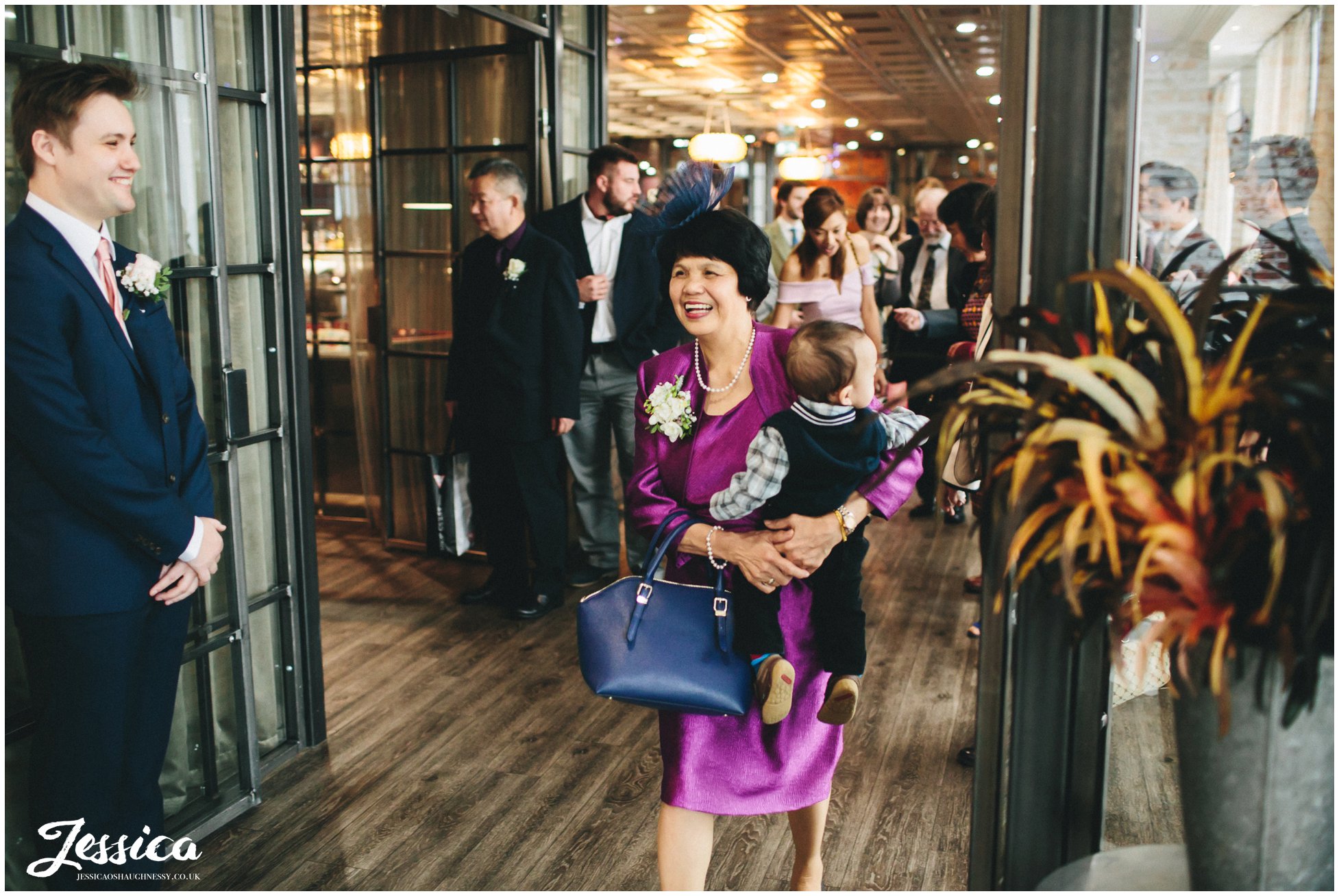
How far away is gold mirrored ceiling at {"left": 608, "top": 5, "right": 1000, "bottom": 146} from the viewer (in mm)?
8758

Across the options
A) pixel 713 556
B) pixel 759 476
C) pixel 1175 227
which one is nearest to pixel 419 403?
pixel 713 556

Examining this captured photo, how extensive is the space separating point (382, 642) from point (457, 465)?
0.84m

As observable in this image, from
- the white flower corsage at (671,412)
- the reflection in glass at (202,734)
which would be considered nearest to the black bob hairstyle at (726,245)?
the white flower corsage at (671,412)

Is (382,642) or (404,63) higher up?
(404,63)

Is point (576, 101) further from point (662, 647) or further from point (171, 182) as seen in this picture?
point (662, 647)

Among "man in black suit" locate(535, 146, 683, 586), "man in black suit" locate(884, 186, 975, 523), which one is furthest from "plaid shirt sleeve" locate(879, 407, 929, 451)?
"man in black suit" locate(535, 146, 683, 586)

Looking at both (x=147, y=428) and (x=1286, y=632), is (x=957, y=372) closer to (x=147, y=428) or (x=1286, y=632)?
(x=1286, y=632)

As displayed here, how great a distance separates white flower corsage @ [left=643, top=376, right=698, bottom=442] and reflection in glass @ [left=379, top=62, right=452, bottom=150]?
3.27m

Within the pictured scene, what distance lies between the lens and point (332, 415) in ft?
20.0

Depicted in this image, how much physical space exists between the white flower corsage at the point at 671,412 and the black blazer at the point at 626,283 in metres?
2.49

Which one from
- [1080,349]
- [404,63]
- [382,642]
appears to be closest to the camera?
[1080,349]

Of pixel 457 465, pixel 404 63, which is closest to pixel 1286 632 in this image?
pixel 457 465

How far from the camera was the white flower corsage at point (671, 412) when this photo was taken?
215cm

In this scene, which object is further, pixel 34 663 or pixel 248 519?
pixel 248 519
